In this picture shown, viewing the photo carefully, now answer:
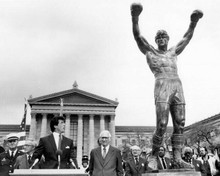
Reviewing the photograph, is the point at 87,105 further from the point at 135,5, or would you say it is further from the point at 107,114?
the point at 135,5

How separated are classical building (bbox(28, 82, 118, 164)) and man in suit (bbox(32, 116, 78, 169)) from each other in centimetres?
6609

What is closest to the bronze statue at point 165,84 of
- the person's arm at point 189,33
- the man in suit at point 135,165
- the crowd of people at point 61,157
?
the person's arm at point 189,33

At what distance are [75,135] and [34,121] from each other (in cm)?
1154

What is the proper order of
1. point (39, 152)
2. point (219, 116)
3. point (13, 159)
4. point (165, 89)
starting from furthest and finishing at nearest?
point (219, 116), point (13, 159), point (165, 89), point (39, 152)

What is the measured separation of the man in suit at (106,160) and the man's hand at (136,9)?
8.18ft

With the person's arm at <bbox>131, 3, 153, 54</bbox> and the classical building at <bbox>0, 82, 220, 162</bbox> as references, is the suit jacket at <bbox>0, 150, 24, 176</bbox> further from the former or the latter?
the classical building at <bbox>0, 82, 220, 162</bbox>

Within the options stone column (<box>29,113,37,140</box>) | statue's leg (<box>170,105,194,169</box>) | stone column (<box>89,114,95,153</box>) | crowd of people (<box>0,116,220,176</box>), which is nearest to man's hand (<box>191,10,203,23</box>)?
statue's leg (<box>170,105,194,169</box>)

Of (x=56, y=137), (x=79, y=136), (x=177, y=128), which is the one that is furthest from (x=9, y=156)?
(x=79, y=136)

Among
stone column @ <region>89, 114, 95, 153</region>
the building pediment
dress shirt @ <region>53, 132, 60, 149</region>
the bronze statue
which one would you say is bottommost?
dress shirt @ <region>53, 132, 60, 149</region>

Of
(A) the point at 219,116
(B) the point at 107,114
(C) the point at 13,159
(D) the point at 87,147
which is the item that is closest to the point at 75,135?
(D) the point at 87,147

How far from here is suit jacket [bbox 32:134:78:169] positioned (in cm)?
460

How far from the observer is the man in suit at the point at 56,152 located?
15.1 feet

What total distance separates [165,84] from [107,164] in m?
1.98

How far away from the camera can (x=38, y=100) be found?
71250 millimetres
